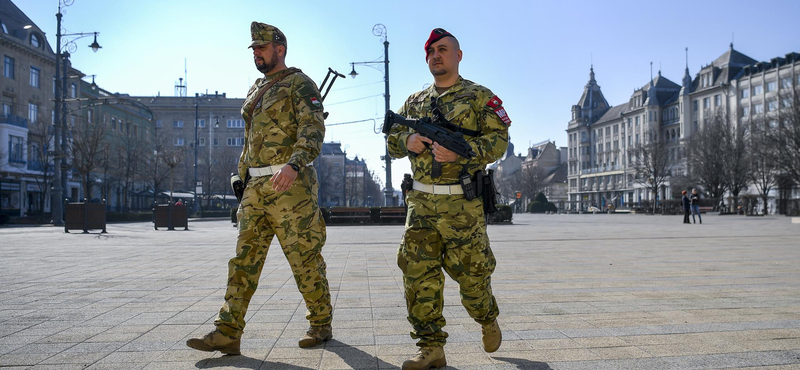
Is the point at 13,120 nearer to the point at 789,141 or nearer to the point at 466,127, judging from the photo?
the point at 466,127

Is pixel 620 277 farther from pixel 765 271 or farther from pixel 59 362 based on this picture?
pixel 59 362

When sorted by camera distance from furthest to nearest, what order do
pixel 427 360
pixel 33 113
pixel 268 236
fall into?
pixel 33 113 < pixel 268 236 < pixel 427 360

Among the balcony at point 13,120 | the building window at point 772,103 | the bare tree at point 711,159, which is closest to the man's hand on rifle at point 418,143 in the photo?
the balcony at point 13,120

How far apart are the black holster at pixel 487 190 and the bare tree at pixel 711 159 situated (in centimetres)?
5626

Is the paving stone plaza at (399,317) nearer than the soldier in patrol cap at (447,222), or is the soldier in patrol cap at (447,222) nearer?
the soldier in patrol cap at (447,222)

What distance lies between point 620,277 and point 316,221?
4.81m

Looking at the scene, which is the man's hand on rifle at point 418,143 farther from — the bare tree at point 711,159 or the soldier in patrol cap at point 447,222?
the bare tree at point 711,159

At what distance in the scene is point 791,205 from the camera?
42.5 m

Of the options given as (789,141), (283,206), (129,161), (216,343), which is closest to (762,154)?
(789,141)

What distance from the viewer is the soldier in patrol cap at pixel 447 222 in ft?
10.9

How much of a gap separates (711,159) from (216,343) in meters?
Result: 57.3

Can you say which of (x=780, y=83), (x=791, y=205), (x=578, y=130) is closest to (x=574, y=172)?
(x=578, y=130)

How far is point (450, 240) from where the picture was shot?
335cm

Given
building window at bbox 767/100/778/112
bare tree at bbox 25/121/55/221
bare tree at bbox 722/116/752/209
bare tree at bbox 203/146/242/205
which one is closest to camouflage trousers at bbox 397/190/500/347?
bare tree at bbox 25/121/55/221
